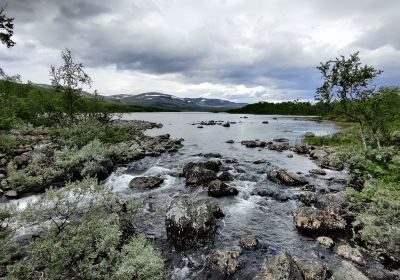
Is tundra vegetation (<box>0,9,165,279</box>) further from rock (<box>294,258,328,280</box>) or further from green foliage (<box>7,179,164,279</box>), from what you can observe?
rock (<box>294,258,328,280</box>)

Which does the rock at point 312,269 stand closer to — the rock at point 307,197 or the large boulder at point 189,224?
the large boulder at point 189,224

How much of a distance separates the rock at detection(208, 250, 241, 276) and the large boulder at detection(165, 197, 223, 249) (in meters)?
2.04

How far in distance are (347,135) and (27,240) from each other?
51.6m

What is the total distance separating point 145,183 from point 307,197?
613 inches

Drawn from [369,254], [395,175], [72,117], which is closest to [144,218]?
[369,254]

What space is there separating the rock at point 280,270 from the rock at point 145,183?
1769cm

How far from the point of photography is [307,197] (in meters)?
26.0

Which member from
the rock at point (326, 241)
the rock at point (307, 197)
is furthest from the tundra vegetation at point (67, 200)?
the rock at point (307, 197)

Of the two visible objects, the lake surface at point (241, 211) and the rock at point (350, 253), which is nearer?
the rock at point (350, 253)

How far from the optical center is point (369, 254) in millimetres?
17125

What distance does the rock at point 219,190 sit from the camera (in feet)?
89.5

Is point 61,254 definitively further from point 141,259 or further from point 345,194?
point 345,194

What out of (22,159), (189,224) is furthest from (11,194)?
(189,224)

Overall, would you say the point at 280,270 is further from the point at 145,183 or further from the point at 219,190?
the point at 145,183
